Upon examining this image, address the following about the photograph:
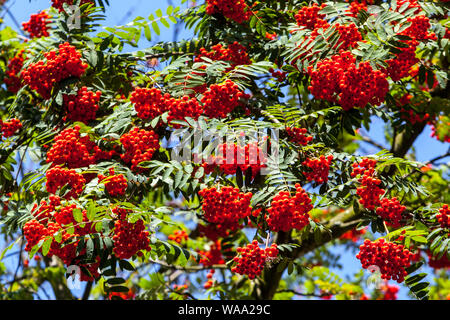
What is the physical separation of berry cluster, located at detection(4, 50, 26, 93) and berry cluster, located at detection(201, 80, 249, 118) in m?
2.80

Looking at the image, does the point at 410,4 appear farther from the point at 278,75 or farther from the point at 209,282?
the point at 209,282

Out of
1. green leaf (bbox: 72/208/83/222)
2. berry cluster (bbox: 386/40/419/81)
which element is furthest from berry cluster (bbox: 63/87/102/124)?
berry cluster (bbox: 386/40/419/81)

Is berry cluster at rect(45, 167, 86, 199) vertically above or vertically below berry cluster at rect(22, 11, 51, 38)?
below

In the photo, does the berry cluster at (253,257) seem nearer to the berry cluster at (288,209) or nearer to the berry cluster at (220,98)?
the berry cluster at (288,209)

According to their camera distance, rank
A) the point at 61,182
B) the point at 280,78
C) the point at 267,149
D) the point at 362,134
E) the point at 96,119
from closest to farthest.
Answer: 1. the point at 61,182
2. the point at 267,149
3. the point at 96,119
4. the point at 280,78
5. the point at 362,134

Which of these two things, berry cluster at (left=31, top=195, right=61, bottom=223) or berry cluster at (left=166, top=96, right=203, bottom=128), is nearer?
berry cluster at (left=31, top=195, right=61, bottom=223)

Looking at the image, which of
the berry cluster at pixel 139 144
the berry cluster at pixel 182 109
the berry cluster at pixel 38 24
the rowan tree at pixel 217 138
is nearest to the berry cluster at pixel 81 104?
the rowan tree at pixel 217 138

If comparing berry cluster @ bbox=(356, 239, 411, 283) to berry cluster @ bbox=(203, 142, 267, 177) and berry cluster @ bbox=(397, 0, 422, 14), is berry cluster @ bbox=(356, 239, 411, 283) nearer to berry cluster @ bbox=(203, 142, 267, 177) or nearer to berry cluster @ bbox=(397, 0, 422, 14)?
berry cluster @ bbox=(203, 142, 267, 177)

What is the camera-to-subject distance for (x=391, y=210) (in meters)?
4.21

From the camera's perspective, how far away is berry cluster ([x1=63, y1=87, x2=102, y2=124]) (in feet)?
15.8

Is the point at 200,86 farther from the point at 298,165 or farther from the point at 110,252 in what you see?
the point at 110,252
